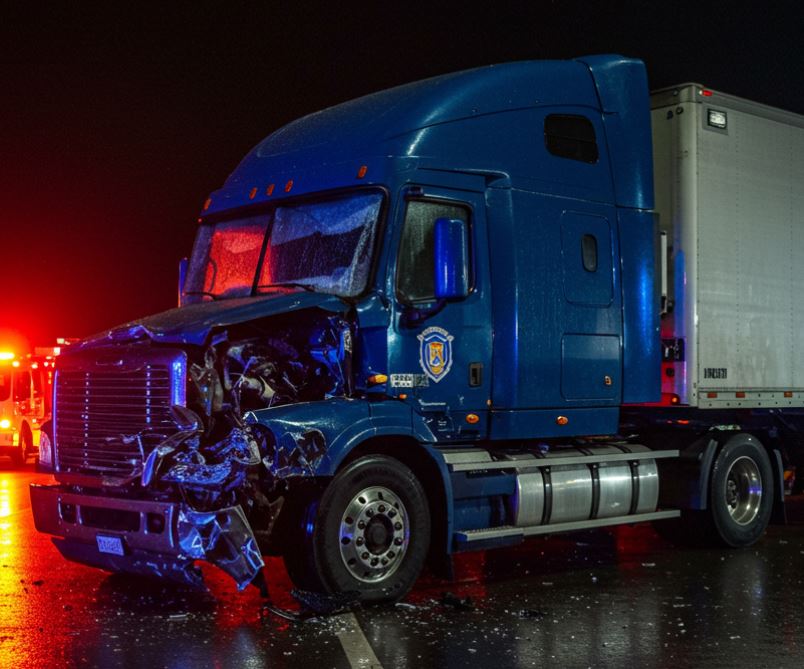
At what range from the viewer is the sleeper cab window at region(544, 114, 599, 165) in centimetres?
1002

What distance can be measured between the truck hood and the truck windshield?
28 cm

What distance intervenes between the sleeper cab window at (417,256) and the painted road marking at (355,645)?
94.4 inches

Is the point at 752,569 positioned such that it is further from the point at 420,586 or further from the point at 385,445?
the point at 385,445

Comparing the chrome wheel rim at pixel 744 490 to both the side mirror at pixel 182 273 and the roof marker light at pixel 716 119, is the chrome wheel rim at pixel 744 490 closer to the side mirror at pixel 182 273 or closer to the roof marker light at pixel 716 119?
the roof marker light at pixel 716 119

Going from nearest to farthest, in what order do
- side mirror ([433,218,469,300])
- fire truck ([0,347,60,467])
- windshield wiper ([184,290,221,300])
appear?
side mirror ([433,218,469,300]) → windshield wiper ([184,290,221,300]) → fire truck ([0,347,60,467])

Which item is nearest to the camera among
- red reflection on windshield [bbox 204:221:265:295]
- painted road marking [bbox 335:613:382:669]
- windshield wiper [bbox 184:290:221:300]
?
painted road marking [bbox 335:613:382:669]

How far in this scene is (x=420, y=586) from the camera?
9320 millimetres

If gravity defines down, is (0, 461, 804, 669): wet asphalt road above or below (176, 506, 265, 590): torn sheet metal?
below

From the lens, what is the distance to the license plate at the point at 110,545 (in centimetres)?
796

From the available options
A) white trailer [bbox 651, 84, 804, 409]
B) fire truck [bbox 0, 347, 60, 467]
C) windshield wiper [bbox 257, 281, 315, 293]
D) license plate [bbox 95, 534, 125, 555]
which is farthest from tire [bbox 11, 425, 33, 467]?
license plate [bbox 95, 534, 125, 555]

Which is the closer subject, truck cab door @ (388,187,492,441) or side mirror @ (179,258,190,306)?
truck cab door @ (388,187,492,441)

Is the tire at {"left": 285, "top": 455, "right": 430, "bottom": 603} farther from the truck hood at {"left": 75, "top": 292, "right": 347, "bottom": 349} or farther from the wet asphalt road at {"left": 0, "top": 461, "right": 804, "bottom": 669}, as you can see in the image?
the truck hood at {"left": 75, "top": 292, "right": 347, "bottom": 349}

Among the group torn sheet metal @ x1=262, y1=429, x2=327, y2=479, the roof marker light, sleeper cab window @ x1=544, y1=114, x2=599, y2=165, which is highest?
the roof marker light

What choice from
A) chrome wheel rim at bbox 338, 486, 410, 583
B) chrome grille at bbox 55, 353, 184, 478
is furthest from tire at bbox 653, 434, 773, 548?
chrome grille at bbox 55, 353, 184, 478
